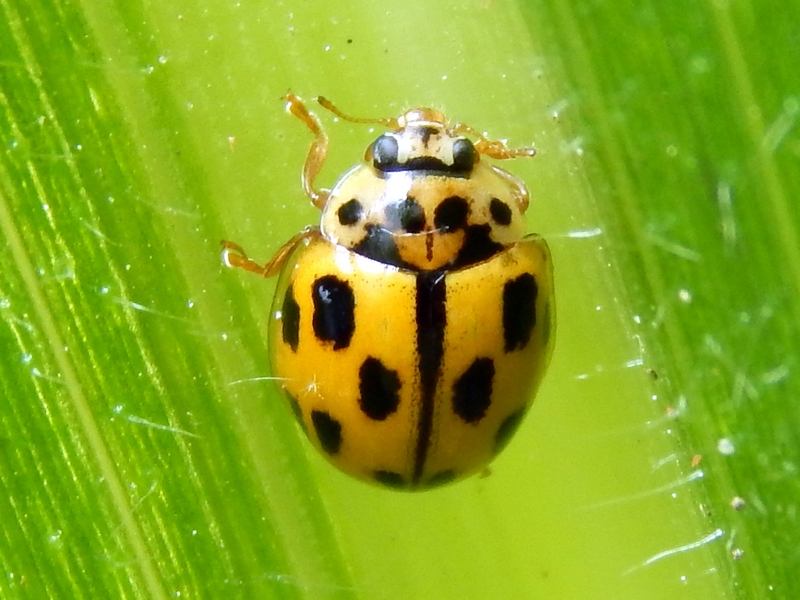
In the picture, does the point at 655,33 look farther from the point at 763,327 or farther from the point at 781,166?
the point at 763,327

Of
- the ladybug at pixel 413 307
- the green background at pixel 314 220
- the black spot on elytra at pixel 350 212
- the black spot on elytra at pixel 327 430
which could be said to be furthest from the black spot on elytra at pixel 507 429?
the black spot on elytra at pixel 350 212

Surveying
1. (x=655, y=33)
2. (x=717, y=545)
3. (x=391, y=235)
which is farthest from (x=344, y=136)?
(x=717, y=545)

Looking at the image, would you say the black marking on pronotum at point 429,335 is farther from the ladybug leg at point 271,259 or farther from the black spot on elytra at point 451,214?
the ladybug leg at point 271,259

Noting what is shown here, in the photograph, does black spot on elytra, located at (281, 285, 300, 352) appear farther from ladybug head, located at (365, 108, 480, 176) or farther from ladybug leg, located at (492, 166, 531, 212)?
Result: ladybug leg, located at (492, 166, 531, 212)

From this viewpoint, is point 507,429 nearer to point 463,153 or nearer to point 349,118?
point 463,153

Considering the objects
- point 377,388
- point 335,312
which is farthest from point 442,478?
point 335,312

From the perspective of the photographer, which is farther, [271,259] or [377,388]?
[271,259]
